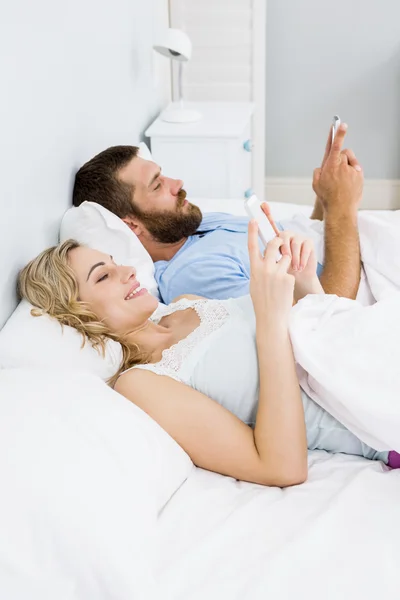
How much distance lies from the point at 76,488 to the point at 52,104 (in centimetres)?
103

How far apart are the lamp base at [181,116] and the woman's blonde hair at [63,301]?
1.29m

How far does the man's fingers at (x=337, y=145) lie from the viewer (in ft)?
6.06

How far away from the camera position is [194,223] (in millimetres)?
1946

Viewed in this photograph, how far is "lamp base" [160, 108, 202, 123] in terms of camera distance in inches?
102

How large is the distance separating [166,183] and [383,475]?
109 centimetres

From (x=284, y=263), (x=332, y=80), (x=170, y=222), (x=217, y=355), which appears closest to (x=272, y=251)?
(x=284, y=263)

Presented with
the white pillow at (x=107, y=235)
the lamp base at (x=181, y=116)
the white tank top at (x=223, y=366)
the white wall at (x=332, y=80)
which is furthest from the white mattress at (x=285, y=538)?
the white wall at (x=332, y=80)

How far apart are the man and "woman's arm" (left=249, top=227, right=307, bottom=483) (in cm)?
43

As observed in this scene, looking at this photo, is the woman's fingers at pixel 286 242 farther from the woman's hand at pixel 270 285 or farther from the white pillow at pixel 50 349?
the white pillow at pixel 50 349

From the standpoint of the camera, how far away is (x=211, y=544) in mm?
1009

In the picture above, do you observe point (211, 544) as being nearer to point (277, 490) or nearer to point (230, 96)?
point (277, 490)

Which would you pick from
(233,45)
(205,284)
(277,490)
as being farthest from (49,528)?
(233,45)

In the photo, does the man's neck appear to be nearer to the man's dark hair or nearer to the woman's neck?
the man's dark hair

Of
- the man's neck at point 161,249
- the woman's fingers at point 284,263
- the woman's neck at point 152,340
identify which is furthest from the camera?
the man's neck at point 161,249
